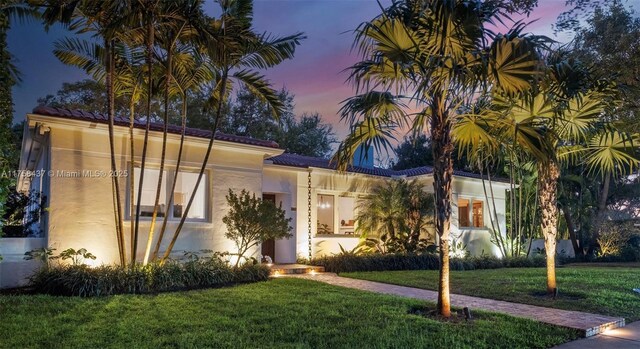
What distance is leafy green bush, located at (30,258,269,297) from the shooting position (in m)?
8.73

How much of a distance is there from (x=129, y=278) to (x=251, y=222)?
3.36 meters

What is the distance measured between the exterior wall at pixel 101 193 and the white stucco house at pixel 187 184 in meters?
0.02

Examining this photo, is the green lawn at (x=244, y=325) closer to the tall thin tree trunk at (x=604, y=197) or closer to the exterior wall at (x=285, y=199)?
the exterior wall at (x=285, y=199)

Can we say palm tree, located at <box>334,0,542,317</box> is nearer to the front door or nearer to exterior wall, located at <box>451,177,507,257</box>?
the front door

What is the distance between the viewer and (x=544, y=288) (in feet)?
33.7

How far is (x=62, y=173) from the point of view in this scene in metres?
10.2

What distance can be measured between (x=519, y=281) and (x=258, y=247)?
22.8 feet

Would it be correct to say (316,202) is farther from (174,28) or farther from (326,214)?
(174,28)

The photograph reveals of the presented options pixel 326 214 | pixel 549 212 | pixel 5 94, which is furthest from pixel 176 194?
pixel 549 212

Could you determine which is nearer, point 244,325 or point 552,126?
point 244,325

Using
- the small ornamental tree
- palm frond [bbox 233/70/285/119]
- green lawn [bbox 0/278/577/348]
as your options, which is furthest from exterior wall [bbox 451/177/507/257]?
green lawn [bbox 0/278/577/348]

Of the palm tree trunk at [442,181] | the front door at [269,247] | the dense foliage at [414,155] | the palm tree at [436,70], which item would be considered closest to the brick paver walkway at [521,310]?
the palm tree trunk at [442,181]

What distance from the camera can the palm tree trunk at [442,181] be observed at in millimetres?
7262

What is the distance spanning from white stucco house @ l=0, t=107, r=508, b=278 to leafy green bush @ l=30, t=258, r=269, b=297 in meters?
1.23
